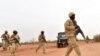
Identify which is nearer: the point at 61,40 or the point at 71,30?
the point at 71,30

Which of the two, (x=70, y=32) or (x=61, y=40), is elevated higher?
(x=61, y=40)

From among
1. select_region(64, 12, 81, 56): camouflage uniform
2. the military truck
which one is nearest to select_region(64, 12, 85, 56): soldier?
select_region(64, 12, 81, 56): camouflage uniform

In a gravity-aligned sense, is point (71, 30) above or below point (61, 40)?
below

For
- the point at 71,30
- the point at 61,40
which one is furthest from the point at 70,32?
the point at 61,40

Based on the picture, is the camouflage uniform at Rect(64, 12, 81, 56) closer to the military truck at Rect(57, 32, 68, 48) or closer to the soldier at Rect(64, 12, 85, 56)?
the soldier at Rect(64, 12, 85, 56)

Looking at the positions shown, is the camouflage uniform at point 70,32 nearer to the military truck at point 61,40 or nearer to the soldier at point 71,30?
the soldier at point 71,30

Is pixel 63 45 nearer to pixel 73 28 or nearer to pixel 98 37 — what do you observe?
pixel 98 37

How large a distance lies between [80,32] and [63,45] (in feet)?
86.2

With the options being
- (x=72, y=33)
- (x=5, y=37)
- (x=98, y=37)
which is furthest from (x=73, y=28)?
(x=98, y=37)

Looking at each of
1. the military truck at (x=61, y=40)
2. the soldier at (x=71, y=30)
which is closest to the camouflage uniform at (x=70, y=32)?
the soldier at (x=71, y=30)

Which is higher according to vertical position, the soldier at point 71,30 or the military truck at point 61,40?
the military truck at point 61,40

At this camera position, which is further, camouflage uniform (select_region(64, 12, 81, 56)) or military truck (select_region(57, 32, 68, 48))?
military truck (select_region(57, 32, 68, 48))

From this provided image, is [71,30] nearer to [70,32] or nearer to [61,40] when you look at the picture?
[70,32]

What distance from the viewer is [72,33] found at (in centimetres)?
1762
